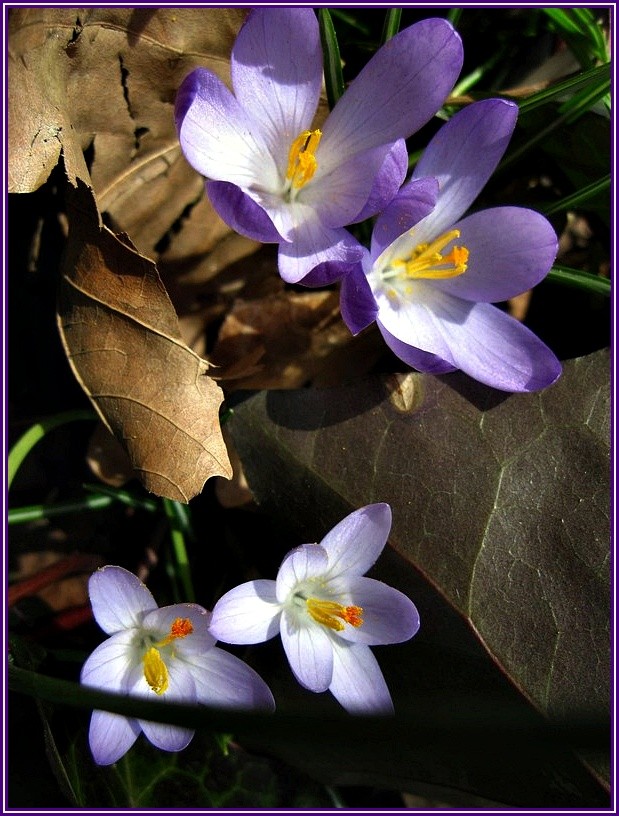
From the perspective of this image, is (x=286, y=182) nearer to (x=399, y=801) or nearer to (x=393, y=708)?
(x=393, y=708)

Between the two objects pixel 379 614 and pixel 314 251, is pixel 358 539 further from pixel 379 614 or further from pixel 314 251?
pixel 314 251

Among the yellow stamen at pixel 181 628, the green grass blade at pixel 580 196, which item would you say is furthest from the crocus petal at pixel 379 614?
the green grass blade at pixel 580 196

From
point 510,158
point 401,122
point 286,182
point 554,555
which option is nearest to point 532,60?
point 510,158

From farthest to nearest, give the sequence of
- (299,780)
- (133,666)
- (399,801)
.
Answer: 1. (399,801)
2. (299,780)
3. (133,666)

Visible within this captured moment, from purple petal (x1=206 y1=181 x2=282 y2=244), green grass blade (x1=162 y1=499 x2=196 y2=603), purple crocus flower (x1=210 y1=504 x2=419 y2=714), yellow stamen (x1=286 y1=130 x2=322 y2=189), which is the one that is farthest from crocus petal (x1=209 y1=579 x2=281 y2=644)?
yellow stamen (x1=286 y1=130 x2=322 y2=189)

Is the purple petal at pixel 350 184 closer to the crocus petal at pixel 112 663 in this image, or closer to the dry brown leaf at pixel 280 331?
the dry brown leaf at pixel 280 331

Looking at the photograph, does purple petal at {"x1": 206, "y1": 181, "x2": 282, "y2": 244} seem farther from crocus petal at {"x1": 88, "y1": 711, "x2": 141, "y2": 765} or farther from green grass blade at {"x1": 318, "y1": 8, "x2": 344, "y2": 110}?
crocus petal at {"x1": 88, "y1": 711, "x2": 141, "y2": 765}
